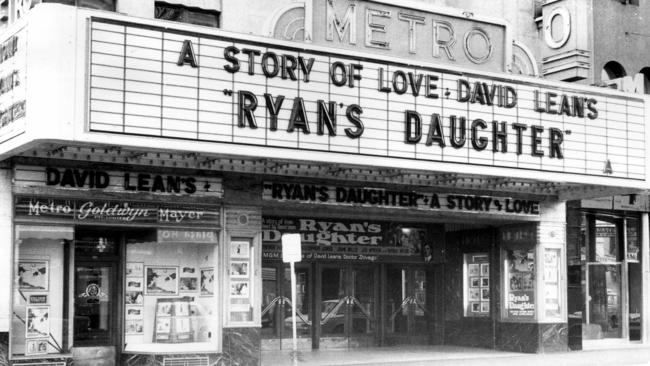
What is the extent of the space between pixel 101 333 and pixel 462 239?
10265 mm

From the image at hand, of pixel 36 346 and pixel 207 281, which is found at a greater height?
pixel 207 281

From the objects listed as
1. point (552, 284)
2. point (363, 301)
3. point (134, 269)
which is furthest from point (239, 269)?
point (552, 284)

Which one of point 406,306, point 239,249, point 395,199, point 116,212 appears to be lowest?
point 406,306

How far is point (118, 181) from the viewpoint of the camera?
57.7ft

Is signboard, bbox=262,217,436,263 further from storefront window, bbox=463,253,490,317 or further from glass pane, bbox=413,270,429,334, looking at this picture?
storefront window, bbox=463,253,490,317

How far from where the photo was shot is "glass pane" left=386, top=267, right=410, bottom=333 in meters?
24.9

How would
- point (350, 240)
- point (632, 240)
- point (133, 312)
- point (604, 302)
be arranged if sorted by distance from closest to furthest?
point (133, 312) < point (350, 240) < point (604, 302) < point (632, 240)

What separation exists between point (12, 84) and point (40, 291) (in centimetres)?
381

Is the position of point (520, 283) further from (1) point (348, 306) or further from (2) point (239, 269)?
(2) point (239, 269)

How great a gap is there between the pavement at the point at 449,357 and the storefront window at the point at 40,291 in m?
4.61

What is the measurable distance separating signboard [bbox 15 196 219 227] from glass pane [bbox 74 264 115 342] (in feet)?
5.20

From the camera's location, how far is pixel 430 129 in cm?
1898

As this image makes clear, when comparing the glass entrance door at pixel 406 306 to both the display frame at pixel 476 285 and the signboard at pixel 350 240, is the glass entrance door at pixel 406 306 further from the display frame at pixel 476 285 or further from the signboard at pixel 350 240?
the display frame at pixel 476 285

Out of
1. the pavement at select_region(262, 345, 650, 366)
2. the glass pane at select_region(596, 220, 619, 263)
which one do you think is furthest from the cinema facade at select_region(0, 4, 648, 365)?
the pavement at select_region(262, 345, 650, 366)
